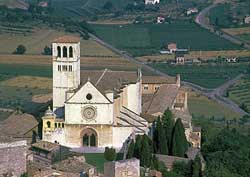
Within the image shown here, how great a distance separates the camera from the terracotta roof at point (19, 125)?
44875mm

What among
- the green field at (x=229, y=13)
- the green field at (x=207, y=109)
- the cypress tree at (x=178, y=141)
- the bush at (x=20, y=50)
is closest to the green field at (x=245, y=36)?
the green field at (x=229, y=13)

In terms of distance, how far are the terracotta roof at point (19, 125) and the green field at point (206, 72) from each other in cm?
3572

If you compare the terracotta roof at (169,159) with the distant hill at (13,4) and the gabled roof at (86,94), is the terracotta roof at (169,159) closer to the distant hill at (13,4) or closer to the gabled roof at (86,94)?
the gabled roof at (86,94)

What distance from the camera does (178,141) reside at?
42.2 metres

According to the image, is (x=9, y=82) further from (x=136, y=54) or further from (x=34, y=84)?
(x=136, y=54)

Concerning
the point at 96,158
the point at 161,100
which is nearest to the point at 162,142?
the point at 96,158

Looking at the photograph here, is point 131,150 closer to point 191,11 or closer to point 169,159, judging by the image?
point 169,159

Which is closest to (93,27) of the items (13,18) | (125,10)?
(13,18)

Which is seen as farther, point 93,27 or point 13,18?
point 93,27

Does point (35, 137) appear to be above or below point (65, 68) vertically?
below

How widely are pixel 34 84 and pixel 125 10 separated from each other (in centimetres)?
8325

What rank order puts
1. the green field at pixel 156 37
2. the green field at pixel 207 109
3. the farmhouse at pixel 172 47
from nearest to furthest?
the green field at pixel 207 109, the farmhouse at pixel 172 47, the green field at pixel 156 37

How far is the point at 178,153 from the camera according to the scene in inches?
1654

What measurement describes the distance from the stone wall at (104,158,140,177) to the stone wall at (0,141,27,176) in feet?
9.00
